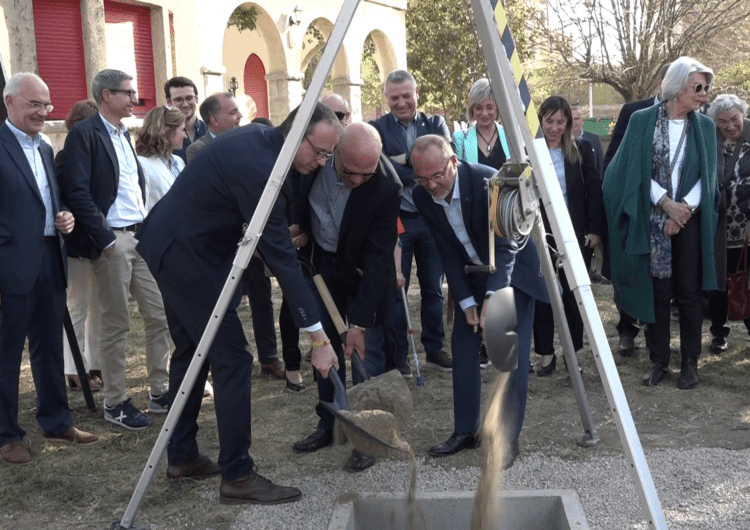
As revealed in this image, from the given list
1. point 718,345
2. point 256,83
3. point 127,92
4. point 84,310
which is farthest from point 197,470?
point 256,83

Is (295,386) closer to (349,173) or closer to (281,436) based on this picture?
(281,436)

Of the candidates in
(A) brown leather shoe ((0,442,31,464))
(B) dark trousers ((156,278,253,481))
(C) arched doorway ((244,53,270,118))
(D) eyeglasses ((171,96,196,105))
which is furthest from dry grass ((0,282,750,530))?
(C) arched doorway ((244,53,270,118))

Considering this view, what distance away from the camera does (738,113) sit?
5.88m

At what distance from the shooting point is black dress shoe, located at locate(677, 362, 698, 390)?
17.4 feet

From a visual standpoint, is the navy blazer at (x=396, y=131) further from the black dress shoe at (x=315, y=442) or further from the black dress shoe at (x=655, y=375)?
the black dress shoe at (x=315, y=442)

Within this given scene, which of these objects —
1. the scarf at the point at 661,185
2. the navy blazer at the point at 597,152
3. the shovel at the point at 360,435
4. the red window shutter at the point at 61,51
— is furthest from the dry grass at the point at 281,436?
the red window shutter at the point at 61,51

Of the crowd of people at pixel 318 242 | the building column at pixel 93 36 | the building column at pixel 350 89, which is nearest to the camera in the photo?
the crowd of people at pixel 318 242

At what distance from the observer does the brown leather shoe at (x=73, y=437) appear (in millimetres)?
4727

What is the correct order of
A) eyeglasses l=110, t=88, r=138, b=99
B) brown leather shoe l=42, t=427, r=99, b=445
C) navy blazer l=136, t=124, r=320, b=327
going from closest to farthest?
navy blazer l=136, t=124, r=320, b=327 < brown leather shoe l=42, t=427, r=99, b=445 < eyeglasses l=110, t=88, r=138, b=99

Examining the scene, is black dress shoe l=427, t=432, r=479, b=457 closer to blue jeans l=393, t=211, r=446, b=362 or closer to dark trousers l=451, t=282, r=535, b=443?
dark trousers l=451, t=282, r=535, b=443

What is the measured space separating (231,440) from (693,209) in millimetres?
3227

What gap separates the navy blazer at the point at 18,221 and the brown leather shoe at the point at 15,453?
855 mm

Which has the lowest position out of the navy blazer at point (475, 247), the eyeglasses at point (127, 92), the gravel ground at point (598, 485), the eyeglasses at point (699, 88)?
the gravel ground at point (598, 485)

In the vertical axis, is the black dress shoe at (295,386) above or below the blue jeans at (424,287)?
below
